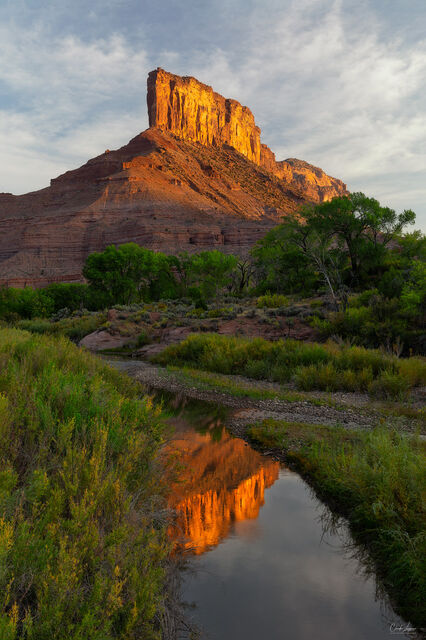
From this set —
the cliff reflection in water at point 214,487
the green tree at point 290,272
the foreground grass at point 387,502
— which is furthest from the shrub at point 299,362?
the green tree at point 290,272

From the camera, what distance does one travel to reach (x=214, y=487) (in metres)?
7.56

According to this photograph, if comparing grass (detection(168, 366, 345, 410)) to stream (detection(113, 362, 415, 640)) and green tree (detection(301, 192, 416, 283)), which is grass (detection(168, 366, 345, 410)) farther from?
green tree (detection(301, 192, 416, 283))

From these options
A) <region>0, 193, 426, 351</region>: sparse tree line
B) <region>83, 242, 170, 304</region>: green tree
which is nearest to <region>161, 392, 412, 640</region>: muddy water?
<region>0, 193, 426, 351</region>: sparse tree line

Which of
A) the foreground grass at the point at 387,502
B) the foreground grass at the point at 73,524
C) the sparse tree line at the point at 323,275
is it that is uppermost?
the sparse tree line at the point at 323,275

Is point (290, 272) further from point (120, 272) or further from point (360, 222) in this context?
point (120, 272)

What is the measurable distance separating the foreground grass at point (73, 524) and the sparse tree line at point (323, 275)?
16.9m

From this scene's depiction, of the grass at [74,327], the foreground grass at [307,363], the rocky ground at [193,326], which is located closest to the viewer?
the foreground grass at [307,363]

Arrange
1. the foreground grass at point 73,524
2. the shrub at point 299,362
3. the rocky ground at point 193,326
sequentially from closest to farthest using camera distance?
1. the foreground grass at point 73,524
2. the shrub at point 299,362
3. the rocky ground at point 193,326

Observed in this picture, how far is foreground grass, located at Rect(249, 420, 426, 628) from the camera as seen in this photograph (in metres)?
4.66

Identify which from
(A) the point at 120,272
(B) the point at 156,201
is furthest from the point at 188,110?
(A) the point at 120,272

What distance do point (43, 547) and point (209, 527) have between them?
11.0 ft

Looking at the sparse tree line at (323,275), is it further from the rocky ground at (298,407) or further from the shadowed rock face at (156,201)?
the shadowed rock face at (156,201)

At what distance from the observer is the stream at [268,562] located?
14.3ft

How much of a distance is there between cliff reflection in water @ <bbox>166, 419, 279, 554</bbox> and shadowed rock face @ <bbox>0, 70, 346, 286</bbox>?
87659 mm
